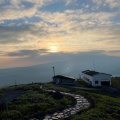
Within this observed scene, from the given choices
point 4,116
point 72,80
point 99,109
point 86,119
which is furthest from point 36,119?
point 72,80

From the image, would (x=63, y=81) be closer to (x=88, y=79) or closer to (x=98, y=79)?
(x=88, y=79)

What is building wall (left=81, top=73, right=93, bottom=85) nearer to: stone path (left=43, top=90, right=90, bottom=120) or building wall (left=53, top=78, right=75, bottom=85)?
building wall (left=53, top=78, right=75, bottom=85)

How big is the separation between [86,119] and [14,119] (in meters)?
7.76

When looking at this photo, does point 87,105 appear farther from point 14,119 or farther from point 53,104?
point 14,119

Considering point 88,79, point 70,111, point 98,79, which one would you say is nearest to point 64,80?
point 88,79

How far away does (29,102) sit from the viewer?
34812 millimetres

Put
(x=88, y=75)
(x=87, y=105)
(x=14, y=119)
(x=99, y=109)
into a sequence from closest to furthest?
(x=14, y=119), (x=99, y=109), (x=87, y=105), (x=88, y=75)

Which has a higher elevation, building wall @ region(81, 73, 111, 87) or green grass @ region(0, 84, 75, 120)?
building wall @ region(81, 73, 111, 87)

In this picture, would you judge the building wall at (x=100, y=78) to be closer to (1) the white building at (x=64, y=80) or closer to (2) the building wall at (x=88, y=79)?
(2) the building wall at (x=88, y=79)

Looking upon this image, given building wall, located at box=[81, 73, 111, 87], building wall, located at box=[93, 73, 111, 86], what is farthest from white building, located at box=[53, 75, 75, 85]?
building wall, located at box=[93, 73, 111, 86]

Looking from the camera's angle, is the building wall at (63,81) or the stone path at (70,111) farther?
the building wall at (63,81)

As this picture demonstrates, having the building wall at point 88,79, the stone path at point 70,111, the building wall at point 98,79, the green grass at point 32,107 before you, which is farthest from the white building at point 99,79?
the green grass at point 32,107

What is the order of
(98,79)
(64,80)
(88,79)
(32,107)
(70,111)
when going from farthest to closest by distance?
(88,79)
(98,79)
(64,80)
(70,111)
(32,107)

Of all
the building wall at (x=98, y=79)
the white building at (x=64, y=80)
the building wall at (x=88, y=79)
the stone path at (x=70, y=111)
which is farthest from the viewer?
the building wall at (x=88, y=79)
